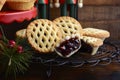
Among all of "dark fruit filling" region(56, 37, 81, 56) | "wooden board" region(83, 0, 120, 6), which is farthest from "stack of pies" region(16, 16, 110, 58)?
"wooden board" region(83, 0, 120, 6)

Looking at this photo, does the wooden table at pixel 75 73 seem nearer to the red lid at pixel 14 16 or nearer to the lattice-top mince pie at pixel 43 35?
the lattice-top mince pie at pixel 43 35

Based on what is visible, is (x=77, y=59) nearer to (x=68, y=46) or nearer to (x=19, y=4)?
(x=68, y=46)

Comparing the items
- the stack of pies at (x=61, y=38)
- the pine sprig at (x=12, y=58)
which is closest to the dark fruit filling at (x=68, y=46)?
the stack of pies at (x=61, y=38)

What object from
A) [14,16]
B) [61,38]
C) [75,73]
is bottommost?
[75,73]

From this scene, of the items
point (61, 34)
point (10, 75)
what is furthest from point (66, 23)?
point (10, 75)

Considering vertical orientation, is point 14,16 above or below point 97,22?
above

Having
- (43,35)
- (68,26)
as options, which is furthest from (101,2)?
(43,35)
